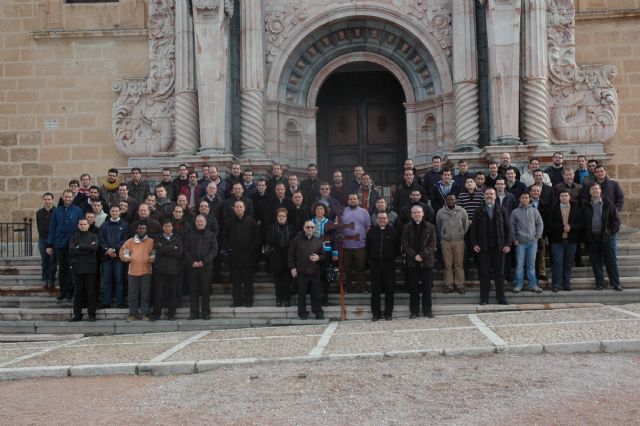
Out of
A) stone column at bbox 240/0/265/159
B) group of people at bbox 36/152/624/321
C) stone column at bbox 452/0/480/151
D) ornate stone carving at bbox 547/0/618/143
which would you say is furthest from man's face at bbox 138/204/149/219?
ornate stone carving at bbox 547/0/618/143

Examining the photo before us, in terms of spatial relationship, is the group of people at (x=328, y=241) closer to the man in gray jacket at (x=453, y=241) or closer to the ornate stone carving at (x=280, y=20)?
the man in gray jacket at (x=453, y=241)

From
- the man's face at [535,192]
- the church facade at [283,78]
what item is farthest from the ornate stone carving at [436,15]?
the man's face at [535,192]

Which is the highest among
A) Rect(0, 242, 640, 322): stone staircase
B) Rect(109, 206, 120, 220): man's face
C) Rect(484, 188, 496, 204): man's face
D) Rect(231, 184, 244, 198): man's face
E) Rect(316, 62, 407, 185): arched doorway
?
Rect(316, 62, 407, 185): arched doorway

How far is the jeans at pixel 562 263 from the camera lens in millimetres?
10180

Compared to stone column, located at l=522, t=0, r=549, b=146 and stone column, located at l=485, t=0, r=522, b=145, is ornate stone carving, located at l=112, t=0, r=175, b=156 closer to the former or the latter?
stone column, located at l=485, t=0, r=522, b=145

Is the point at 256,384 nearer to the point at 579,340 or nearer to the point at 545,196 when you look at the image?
the point at 579,340

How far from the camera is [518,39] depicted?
13289 mm

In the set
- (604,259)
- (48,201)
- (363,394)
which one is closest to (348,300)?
(604,259)

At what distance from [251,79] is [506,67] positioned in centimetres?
516

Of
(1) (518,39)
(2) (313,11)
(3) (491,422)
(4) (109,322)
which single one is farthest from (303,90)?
(3) (491,422)

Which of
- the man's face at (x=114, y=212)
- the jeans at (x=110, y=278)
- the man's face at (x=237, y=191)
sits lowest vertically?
the jeans at (x=110, y=278)

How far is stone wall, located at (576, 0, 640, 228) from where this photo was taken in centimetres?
1402

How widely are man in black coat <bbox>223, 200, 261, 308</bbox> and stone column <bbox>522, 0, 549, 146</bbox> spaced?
6224mm

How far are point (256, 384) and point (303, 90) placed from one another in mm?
9661
